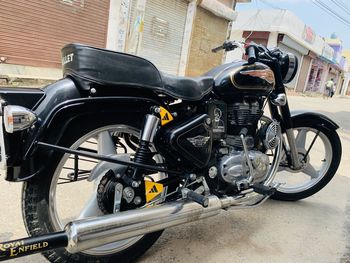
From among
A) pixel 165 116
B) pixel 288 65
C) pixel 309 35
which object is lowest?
pixel 165 116

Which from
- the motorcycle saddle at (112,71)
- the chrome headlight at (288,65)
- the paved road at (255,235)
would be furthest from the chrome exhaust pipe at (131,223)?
the chrome headlight at (288,65)

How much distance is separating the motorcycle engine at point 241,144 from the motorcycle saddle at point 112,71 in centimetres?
62

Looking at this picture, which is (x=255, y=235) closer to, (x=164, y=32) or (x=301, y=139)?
(x=301, y=139)

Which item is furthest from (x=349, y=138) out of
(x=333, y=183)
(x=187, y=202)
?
(x=187, y=202)

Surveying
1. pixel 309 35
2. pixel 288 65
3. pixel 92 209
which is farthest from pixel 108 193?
pixel 309 35

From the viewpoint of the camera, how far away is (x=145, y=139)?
1.82m

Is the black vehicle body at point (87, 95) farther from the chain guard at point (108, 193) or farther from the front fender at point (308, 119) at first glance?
the front fender at point (308, 119)

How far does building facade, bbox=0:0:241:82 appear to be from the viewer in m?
7.73

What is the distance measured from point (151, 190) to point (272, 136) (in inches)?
47.4

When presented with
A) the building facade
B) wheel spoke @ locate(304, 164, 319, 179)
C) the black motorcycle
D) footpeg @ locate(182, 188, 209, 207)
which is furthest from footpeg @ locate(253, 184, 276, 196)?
the building facade

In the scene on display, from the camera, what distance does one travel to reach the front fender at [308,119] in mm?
3080

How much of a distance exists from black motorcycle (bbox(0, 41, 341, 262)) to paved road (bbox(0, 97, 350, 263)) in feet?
1.09

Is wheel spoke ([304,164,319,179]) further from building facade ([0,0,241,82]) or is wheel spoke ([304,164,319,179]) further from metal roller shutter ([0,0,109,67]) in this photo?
metal roller shutter ([0,0,109,67])

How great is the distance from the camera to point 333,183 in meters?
4.18
